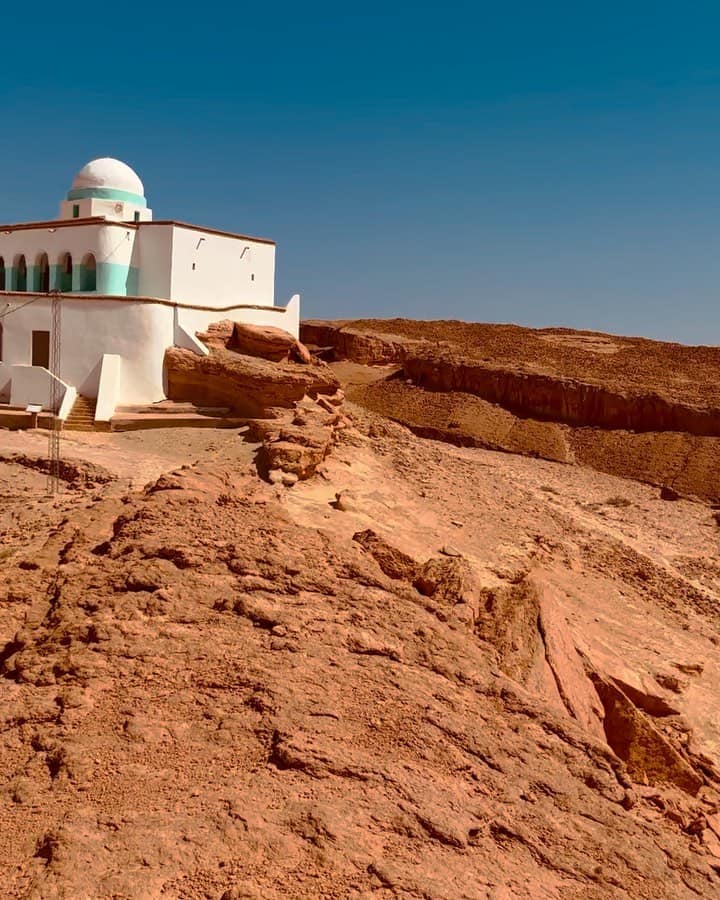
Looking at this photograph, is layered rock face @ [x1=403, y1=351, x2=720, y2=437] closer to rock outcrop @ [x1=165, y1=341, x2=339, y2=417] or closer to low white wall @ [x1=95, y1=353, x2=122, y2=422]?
rock outcrop @ [x1=165, y1=341, x2=339, y2=417]

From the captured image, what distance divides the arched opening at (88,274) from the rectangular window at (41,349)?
310 centimetres

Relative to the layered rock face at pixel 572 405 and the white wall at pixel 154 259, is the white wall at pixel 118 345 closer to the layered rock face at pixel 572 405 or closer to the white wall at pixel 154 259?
the white wall at pixel 154 259

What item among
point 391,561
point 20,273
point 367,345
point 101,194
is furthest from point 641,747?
point 367,345

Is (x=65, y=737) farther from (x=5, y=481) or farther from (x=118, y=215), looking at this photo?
(x=118, y=215)

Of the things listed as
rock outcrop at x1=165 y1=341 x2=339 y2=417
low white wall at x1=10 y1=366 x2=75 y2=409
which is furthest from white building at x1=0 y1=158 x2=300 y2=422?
rock outcrop at x1=165 y1=341 x2=339 y2=417

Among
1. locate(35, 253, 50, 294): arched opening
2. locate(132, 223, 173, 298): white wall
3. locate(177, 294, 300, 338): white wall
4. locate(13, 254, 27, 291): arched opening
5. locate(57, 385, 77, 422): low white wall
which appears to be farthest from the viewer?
locate(13, 254, 27, 291): arched opening

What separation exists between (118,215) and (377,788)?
2129 centimetres

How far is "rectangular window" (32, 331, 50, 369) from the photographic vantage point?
19656mm

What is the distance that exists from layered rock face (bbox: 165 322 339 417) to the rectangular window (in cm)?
260

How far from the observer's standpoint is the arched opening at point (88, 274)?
2245cm

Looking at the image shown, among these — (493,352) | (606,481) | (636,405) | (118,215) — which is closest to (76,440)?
(118,215)

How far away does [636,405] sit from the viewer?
31.3 metres

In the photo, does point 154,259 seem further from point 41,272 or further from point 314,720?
point 314,720

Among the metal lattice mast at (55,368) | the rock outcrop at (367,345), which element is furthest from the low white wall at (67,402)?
the rock outcrop at (367,345)
